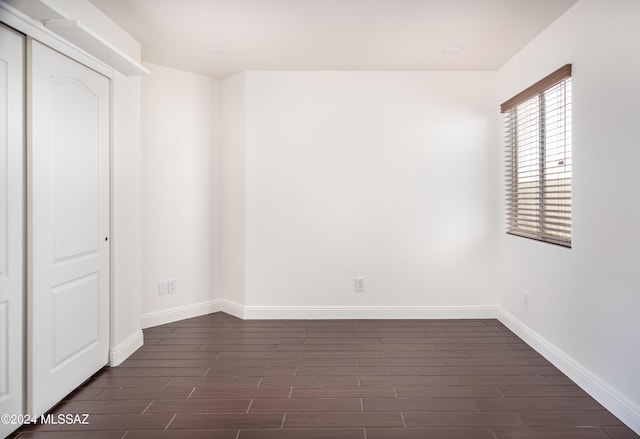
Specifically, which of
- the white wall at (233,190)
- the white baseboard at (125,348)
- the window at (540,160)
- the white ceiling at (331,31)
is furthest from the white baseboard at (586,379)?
the white baseboard at (125,348)

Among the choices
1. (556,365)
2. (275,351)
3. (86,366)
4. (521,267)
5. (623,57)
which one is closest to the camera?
(623,57)

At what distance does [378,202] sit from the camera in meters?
4.39

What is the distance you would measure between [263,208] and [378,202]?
3.82 ft

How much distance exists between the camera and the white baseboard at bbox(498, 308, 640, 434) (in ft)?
7.61

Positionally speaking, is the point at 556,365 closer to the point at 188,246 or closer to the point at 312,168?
the point at 312,168

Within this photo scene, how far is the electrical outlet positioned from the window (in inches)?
58.5

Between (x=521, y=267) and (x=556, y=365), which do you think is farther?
(x=521, y=267)

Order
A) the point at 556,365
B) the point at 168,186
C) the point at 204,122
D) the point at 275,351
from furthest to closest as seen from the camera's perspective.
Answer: the point at 204,122
the point at 168,186
the point at 275,351
the point at 556,365

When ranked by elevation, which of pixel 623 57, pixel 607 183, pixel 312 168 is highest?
pixel 623 57

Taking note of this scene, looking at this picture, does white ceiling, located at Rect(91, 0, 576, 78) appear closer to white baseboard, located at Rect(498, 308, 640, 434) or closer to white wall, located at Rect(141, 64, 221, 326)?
white wall, located at Rect(141, 64, 221, 326)

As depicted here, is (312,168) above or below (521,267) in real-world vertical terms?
above

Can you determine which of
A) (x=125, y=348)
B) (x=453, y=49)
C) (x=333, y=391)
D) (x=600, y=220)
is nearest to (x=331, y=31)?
(x=453, y=49)

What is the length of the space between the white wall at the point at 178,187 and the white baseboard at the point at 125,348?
559 mm

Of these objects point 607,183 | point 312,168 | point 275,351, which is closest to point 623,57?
point 607,183
